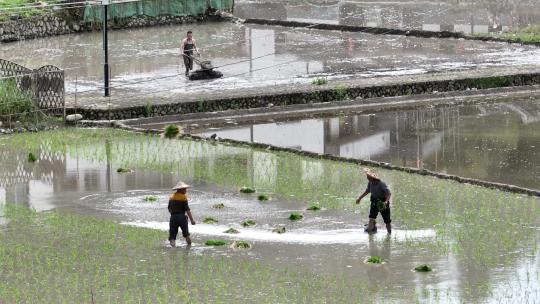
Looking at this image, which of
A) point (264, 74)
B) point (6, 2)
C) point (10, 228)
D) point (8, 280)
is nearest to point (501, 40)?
point (264, 74)

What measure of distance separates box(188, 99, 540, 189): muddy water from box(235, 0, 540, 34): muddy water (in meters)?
14.3

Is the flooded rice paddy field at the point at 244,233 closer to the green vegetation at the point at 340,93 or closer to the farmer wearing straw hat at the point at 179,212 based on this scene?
the farmer wearing straw hat at the point at 179,212

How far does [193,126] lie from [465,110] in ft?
25.3

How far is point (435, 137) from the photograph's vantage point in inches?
1305

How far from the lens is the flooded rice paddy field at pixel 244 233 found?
66.0 feet

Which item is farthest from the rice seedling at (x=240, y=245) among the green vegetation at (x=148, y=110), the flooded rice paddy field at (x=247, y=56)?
the flooded rice paddy field at (x=247, y=56)

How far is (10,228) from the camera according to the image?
78.1 feet

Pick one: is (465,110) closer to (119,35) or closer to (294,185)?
(294,185)

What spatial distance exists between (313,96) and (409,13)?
18.9 m

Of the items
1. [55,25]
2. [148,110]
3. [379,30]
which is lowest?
[148,110]

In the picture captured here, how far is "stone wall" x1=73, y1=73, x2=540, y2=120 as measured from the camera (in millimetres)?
34344

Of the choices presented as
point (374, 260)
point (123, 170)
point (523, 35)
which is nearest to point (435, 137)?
point (123, 170)

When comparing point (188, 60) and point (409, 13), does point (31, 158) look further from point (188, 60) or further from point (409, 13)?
point (409, 13)

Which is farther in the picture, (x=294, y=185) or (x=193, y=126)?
(x=193, y=126)
